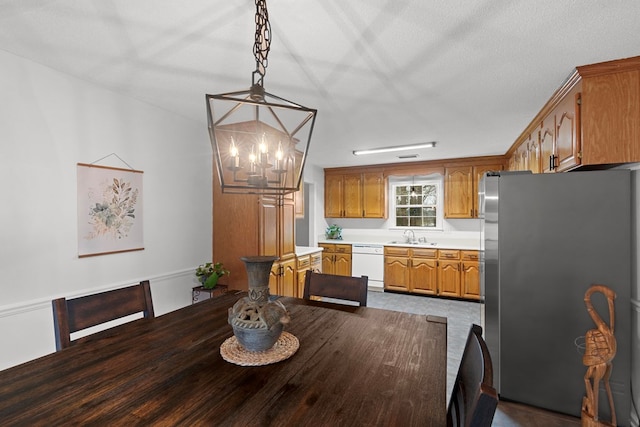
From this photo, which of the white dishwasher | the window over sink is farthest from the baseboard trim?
the window over sink

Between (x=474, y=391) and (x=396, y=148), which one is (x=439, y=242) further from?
(x=474, y=391)

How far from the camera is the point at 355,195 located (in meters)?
5.91

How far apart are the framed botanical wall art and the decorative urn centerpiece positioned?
173 cm

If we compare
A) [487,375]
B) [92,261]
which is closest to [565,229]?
[487,375]

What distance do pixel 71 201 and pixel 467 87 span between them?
3035 mm

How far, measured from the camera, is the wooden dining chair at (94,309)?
1343 mm

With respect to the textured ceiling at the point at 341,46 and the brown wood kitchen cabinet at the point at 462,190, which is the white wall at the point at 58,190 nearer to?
the textured ceiling at the point at 341,46

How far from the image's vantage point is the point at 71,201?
2.18m

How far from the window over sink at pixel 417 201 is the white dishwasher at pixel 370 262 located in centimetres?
79

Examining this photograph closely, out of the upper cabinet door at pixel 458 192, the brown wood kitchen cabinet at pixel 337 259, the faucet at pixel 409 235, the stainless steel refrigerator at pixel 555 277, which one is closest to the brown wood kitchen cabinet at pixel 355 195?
the faucet at pixel 409 235

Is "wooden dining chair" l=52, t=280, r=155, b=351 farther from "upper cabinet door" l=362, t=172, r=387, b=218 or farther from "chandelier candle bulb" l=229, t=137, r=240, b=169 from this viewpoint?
"upper cabinet door" l=362, t=172, r=387, b=218

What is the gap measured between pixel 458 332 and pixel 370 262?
2079mm

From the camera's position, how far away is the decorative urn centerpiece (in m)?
1.17

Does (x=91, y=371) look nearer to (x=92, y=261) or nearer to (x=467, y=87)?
(x=92, y=261)
